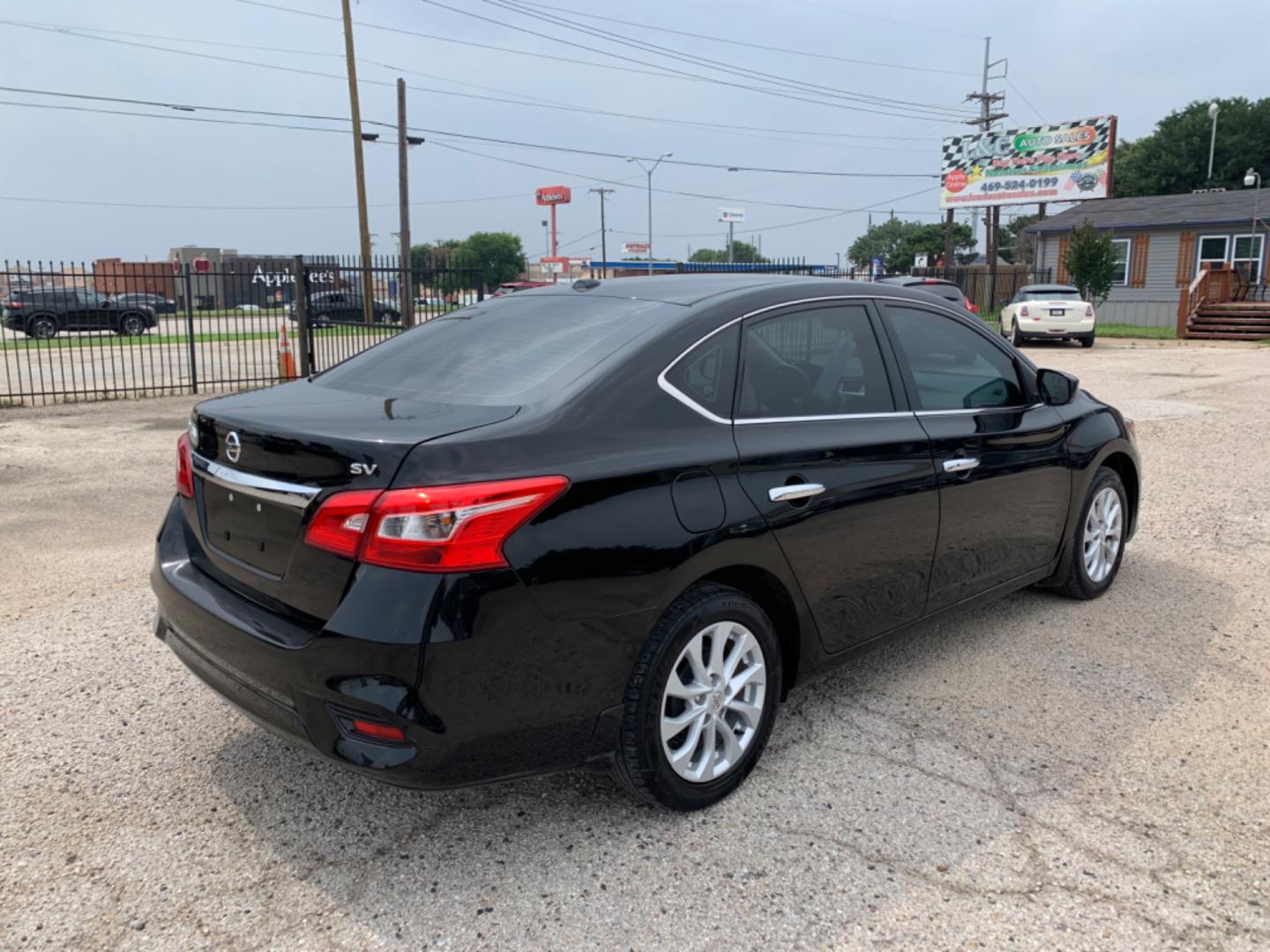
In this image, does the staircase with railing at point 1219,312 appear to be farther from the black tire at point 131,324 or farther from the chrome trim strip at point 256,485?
the chrome trim strip at point 256,485

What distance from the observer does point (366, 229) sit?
2833 cm

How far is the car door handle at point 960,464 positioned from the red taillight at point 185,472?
8.60 ft

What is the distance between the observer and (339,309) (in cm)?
1884

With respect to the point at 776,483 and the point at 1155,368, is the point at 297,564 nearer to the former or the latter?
the point at 776,483

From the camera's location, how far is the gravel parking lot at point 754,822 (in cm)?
251

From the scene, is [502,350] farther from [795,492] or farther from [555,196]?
[555,196]

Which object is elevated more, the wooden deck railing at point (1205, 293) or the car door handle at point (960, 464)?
the wooden deck railing at point (1205, 293)

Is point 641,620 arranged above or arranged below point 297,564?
below

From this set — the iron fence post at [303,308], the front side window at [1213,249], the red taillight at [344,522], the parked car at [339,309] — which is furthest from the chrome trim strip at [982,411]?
the front side window at [1213,249]

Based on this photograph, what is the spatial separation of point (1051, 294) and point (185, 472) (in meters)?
24.3

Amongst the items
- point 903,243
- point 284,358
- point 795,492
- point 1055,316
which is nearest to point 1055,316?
point 1055,316

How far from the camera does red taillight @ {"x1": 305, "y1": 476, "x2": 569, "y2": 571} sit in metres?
2.40

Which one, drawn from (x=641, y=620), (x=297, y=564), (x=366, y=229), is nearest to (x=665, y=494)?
(x=641, y=620)

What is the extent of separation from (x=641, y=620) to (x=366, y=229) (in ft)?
91.1
